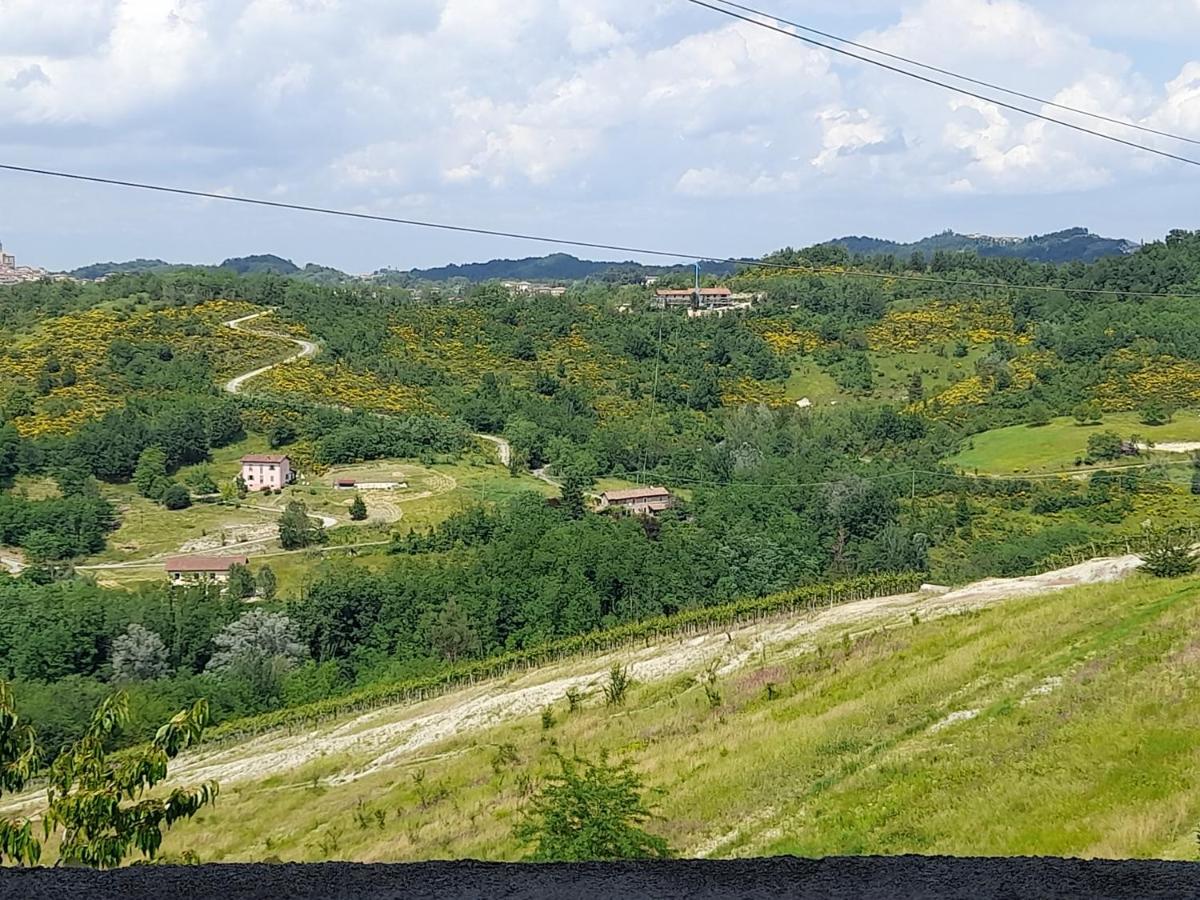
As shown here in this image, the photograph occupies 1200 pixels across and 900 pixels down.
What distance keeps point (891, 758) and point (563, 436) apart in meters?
71.1

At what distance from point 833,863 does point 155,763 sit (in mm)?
4441

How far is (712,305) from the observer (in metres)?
125

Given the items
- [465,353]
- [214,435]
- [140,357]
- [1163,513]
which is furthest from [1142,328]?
[140,357]

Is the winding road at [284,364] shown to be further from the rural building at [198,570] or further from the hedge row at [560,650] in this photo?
the hedge row at [560,650]

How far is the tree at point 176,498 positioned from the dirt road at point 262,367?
18.2 meters

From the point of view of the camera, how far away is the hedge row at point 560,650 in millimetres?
40562

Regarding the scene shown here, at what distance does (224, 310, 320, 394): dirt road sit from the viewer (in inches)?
3398

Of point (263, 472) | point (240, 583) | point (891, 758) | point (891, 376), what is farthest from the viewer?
point (891, 376)

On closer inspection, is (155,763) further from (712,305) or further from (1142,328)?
(712,305)

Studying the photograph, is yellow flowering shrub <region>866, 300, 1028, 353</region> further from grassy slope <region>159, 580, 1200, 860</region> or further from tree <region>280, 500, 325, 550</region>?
grassy slope <region>159, 580, 1200, 860</region>

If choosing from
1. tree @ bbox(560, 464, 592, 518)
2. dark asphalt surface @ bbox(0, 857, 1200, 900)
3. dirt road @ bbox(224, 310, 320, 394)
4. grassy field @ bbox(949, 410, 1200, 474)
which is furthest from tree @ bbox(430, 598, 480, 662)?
dark asphalt surface @ bbox(0, 857, 1200, 900)

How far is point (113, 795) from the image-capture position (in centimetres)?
652

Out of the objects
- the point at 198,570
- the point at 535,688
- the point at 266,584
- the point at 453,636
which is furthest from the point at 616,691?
the point at 198,570

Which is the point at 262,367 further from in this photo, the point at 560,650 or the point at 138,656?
the point at 560,650
